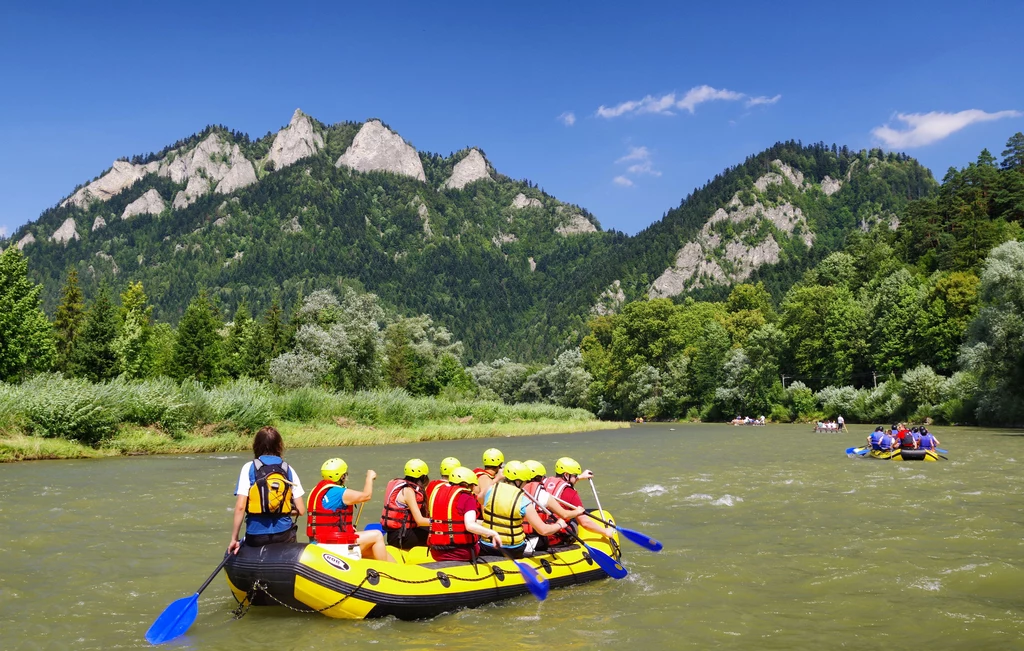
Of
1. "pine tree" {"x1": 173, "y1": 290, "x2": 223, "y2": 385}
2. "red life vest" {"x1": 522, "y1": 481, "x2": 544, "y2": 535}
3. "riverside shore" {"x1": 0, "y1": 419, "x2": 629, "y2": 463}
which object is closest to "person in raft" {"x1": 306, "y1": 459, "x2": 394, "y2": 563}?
"red life vest" {"x1": 522, "y1": 481, "x2": 544, "y2": 535}

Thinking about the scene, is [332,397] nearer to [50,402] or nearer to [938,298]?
[50,402]

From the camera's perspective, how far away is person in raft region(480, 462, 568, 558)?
34.3ft

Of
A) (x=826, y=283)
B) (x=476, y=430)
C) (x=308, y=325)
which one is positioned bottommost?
(x=476, y=430)

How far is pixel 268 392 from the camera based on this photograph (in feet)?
129

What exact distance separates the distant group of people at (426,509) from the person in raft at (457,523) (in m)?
0.01

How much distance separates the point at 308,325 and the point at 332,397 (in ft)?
44.9

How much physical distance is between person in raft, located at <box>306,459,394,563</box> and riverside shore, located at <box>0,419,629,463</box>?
69.6ft

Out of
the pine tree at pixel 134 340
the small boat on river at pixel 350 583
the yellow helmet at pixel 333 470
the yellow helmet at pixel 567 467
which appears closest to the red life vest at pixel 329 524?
the yellow helmet at pixel 333 470

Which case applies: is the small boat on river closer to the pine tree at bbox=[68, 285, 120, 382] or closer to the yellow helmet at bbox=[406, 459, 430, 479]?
the yellow helmet at bbox=[406, 459, 430, 479]

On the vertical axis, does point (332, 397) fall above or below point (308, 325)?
below

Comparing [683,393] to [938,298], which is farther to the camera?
[683,393]

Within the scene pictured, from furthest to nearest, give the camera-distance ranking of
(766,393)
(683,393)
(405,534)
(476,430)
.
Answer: (683,393)
(766,393)
(476,430)
(405,534)

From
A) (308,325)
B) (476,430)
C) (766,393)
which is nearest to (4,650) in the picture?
(476,430)

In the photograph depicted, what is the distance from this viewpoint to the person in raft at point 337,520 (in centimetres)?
936
